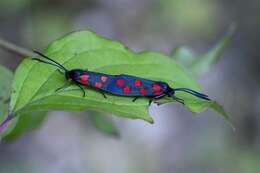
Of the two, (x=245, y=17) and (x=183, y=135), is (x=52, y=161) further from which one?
(x=245, y=17)

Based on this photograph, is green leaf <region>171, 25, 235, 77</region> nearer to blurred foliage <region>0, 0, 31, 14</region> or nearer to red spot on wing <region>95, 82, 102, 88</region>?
red spot on wing <region>95, 82, 102, 88</region>

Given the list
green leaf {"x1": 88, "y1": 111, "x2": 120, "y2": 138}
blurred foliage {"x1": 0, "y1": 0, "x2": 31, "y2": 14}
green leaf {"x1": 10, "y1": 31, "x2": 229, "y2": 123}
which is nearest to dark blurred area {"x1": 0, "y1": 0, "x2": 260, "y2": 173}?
blurred foliage {"x1": 0, "y1": 0, "x2": 31, "y2": 14}

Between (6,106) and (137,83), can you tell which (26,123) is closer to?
(6,106)

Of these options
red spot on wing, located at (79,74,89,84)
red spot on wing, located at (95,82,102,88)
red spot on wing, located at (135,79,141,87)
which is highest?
red spot on wing, located at (135,79,141,87)

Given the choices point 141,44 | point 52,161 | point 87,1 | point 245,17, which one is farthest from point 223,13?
point 52,161

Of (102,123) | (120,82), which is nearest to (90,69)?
(120,82)

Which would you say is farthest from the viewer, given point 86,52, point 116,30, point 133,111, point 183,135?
point 116,30
